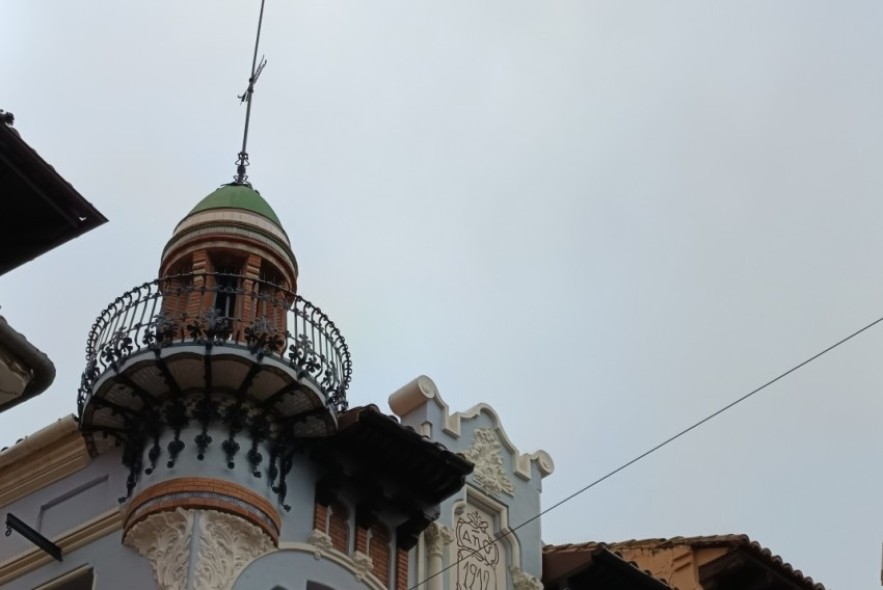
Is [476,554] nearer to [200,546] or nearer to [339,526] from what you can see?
[339,526]

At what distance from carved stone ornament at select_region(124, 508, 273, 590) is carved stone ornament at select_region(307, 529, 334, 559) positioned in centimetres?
70

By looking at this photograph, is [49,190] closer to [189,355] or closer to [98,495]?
[189,355]

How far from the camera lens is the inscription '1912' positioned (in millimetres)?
22328

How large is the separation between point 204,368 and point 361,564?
3033mm

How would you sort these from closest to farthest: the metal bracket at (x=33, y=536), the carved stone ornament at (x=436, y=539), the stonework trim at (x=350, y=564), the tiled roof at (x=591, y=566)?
1. the stonework trim at (x=350, y=564)
2. the metal bracket at (x=33, y=536)
3. the carved stone ornament at (x=436, y=539)
4. the tiled roof at (x=591, y=566)

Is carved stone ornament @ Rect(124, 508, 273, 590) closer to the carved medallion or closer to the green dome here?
the carved medallion

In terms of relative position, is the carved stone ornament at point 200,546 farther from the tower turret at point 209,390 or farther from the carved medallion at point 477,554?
the carved medallion at point 477,554

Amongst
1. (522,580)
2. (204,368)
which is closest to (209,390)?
(204,368)

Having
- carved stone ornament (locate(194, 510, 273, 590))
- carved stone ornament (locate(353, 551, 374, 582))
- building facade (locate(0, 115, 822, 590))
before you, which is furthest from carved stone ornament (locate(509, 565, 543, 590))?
carved stone ornament (locate(194, 510, 273, 590))

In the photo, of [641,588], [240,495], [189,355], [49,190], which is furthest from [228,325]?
[641,588]

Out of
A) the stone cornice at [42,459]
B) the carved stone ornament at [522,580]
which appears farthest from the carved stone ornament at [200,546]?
the carved stone ornament at [522,580]

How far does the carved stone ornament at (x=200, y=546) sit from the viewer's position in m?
19.0

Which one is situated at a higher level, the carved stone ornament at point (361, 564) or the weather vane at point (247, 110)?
the weather vane at point (247, 110)

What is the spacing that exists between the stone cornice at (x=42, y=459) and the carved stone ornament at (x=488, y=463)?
17.0ft
